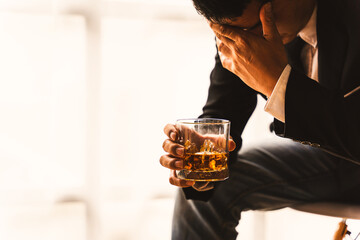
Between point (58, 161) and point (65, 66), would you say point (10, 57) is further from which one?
point (58, 161)

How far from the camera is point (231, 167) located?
4.40 feet

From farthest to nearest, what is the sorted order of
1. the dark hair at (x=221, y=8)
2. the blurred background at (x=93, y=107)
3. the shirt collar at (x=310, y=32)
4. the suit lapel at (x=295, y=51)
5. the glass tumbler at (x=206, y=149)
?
1. the blurred background at (x=93, y=107)
2. the suit lapel at (x=295, y=51)
3. the shirt collar at (x=310, y=32)
4. the dark hair at (x=221, y=8)
5. the glass tumbler at (x=206, y=149)

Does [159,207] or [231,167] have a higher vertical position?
[231,167]

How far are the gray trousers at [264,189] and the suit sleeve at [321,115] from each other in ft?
0.97

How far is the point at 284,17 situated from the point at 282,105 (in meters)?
0.29

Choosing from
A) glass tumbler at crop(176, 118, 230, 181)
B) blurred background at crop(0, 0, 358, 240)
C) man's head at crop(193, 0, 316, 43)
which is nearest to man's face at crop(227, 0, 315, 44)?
man's head at crop(193, 0, 316, 43)

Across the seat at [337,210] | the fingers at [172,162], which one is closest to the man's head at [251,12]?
the fingers at [172,162]

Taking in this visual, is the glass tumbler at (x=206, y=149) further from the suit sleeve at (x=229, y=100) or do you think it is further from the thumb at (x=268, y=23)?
the suit sleeve at (x=229, y=100)

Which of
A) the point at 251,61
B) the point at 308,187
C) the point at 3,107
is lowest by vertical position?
the point at 308,187

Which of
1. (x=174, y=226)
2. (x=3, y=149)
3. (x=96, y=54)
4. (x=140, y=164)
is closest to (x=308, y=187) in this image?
(x=174, y=226)

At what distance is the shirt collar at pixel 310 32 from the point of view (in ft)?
4.10

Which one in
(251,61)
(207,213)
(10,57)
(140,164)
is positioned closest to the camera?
(251,61)

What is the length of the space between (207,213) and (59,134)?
1000 millimetres

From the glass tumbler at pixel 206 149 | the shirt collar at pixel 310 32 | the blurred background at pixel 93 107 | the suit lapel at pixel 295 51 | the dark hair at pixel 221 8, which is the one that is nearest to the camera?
the glass tumbler at pixel 206 149
